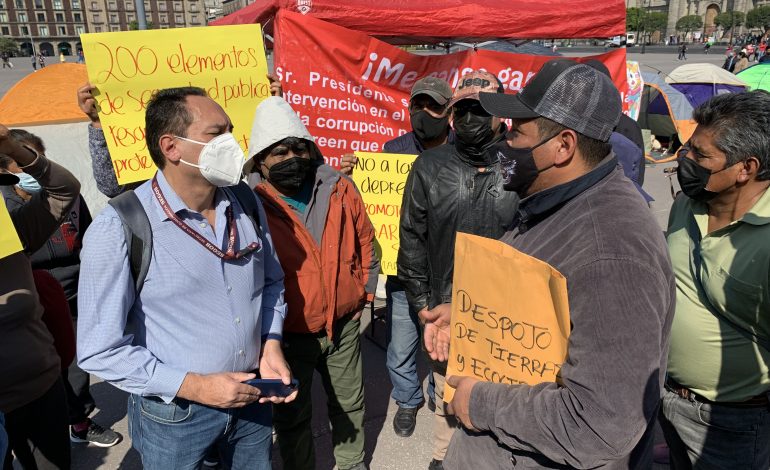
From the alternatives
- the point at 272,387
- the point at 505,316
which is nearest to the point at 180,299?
the point at 272,387

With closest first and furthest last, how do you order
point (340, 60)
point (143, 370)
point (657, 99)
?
point (143, 370) < point (340, 60) < point (657, 99)

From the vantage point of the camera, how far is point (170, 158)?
1802 millimetres

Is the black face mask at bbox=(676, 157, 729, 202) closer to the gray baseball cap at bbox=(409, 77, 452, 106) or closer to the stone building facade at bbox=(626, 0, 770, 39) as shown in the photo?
the gray baseball cap at bbox=(409, 77, 452, 106)

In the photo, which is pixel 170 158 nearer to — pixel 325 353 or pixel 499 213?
pixel 325 353

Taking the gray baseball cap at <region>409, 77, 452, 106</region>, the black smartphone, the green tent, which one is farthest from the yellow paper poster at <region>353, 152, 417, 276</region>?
the green tent

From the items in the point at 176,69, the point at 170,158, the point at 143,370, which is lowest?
the point at 143,370

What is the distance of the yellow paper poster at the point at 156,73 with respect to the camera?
2.67 metres

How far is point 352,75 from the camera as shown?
379cm

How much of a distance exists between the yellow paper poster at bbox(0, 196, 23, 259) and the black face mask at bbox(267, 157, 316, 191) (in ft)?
3.59

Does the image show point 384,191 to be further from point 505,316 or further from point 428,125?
point 505,316

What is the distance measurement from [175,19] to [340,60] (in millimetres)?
122453

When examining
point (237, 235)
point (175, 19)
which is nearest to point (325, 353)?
point (237, 235)

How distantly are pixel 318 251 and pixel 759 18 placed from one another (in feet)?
286

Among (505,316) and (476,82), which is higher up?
(476,82)
